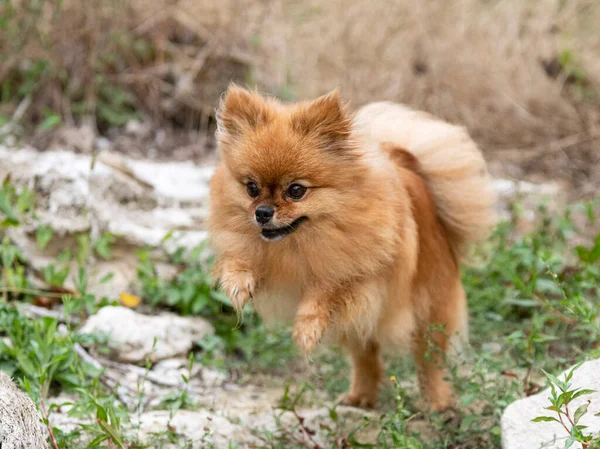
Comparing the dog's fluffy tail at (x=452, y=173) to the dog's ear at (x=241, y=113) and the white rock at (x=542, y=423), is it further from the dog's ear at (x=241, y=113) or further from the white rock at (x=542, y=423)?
the white rock at (x=542, y=423)

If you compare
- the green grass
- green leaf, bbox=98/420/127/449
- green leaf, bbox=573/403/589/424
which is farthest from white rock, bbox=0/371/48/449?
green leaf, bbox=573/403/589/424

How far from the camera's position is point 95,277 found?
215 inches

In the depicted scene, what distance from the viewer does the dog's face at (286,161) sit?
3.62 m

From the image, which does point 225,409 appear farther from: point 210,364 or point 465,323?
point 465,323

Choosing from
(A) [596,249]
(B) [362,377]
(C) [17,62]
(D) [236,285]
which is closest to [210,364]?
(B) [362,377]

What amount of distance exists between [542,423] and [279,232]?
1.47m

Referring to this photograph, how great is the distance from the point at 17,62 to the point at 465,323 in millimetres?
4970

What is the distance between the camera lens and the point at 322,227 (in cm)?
379

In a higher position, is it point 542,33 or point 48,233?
point 542,33

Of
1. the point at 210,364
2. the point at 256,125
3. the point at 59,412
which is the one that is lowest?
the point at 210,364

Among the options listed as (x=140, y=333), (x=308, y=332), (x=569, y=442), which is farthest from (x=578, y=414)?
(x=140, y=333)

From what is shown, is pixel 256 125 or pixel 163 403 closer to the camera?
pixel 256 125

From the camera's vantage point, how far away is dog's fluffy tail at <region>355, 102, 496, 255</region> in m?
4.58

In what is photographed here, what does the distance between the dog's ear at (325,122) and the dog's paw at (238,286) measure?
2.54ft
